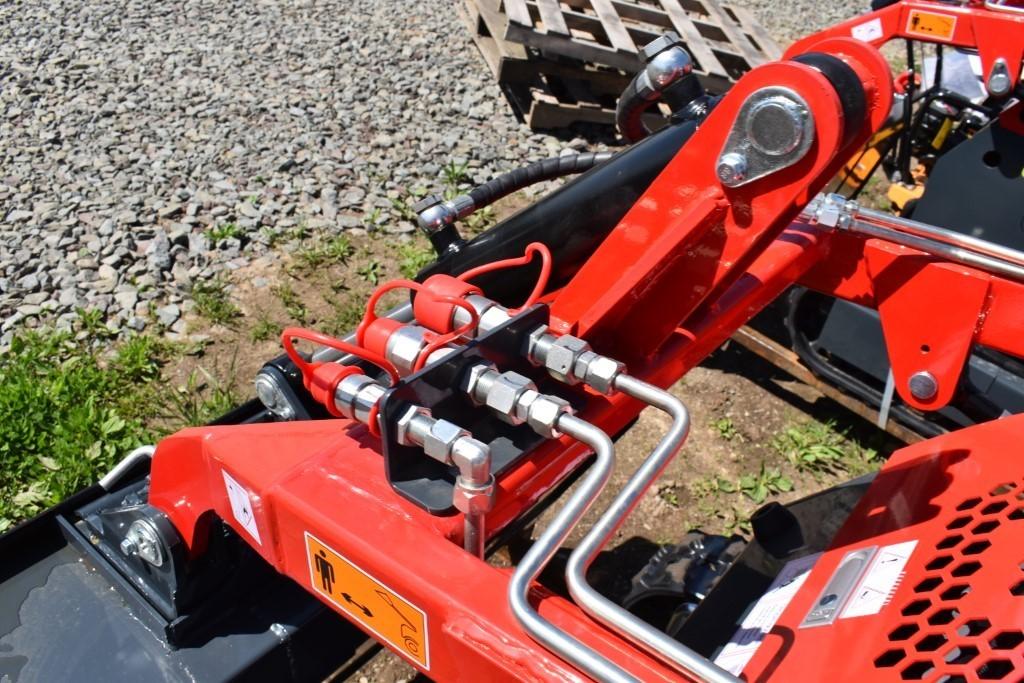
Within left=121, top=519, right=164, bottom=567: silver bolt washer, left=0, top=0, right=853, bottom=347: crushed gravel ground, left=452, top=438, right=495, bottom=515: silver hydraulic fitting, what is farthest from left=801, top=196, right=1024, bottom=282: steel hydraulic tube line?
left=0, top=0, right=853, bottom=347: crushed gravel ground

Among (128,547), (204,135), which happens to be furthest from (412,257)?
(128,547)

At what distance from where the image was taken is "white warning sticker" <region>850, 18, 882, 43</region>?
117 inches

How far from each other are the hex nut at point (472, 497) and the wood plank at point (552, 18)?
4.28 meters

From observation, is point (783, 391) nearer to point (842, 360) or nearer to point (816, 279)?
point (842, 360)

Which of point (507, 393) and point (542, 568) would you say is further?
point (507, 393)

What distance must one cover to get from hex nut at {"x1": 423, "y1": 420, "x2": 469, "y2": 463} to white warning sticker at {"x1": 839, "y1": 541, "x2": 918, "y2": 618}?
72 cm

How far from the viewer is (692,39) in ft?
17.8

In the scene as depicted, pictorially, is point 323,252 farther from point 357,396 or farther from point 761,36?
point 761,36

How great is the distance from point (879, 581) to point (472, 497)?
726mm

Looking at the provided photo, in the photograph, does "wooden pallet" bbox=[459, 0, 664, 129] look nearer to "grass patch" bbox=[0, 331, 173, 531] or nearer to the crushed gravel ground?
the crushed gravel ground

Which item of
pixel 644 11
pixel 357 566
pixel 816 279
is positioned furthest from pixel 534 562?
pixel 644 11

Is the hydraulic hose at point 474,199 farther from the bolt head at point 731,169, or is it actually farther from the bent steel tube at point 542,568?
the bent steel tube at point 542,568

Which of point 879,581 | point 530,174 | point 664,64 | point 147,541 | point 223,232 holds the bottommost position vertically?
point 879,581

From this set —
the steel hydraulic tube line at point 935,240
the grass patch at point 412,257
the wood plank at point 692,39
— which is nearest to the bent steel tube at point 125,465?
the steel hydraulic tube line at point 935,240
